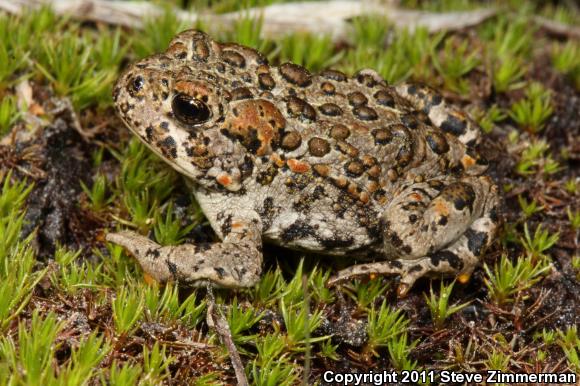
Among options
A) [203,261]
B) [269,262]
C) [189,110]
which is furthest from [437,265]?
[189,110]

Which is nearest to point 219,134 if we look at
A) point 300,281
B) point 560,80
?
point 300,281

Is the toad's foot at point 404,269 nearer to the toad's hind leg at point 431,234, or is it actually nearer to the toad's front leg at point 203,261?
the toad's hind leg at point 431,234

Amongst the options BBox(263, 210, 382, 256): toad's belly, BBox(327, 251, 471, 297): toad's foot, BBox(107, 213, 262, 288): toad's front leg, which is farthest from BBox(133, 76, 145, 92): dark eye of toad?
BBox(327, 251, 471, 297): toad's foot

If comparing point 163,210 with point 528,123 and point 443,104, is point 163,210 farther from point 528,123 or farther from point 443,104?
point 528,123

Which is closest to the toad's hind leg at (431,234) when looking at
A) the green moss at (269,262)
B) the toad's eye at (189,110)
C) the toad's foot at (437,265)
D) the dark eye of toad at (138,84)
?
the toad's foot at (437,265)

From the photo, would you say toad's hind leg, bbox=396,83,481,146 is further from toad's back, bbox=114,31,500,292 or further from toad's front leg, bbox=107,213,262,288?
toad's front leg, bbox=107,213,262,288

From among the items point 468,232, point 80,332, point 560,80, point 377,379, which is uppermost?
point 560,80
